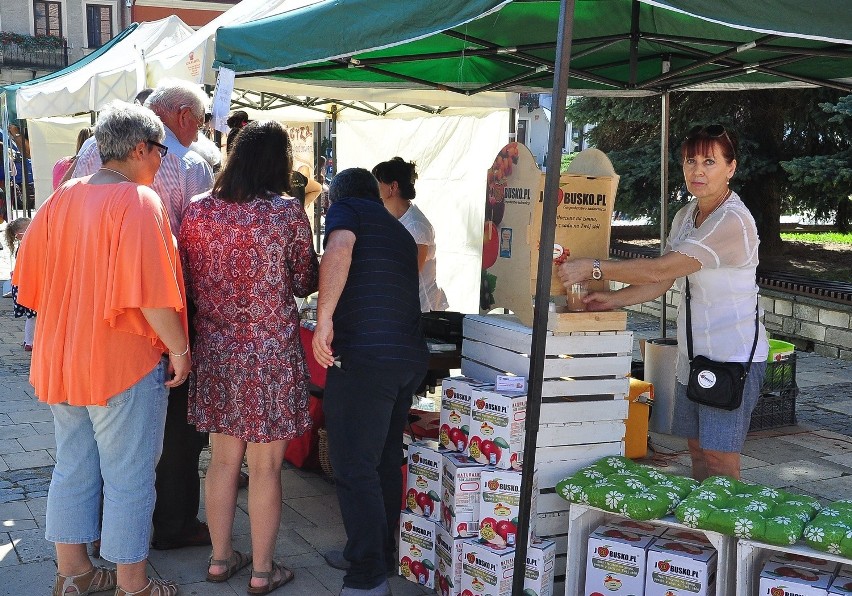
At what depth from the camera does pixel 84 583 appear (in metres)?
3.38

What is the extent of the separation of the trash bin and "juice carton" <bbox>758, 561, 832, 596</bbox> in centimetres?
250

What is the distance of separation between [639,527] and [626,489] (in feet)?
1.01

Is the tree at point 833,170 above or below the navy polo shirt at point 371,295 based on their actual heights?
above

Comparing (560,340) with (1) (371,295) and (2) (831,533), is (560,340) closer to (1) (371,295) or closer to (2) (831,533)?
(1) (371,295)

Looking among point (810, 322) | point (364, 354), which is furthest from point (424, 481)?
point (810, 322)

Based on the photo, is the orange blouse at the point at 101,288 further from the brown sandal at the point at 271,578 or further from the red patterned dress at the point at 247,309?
the brown sandal at the point at 271,578

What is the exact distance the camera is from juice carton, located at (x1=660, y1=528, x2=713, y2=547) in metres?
3.18

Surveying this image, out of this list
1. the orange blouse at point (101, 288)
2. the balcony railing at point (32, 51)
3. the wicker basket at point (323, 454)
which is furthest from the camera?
the balcony railing at point (32, 51)

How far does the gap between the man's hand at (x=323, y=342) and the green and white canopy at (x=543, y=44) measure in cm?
99

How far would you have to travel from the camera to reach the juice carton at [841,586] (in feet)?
Result: 8.77

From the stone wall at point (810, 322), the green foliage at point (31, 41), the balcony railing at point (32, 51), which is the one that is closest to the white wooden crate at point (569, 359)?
the stone wall at point (810, 322)

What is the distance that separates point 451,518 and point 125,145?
1.81m

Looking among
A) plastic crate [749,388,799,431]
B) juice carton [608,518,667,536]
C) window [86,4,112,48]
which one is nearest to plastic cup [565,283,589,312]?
juice carton [608,518,667,536]

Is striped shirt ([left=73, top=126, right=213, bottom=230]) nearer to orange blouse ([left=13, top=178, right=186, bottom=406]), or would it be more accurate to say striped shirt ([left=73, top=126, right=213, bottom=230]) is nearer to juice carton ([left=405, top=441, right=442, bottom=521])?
orange blouse ([left=13, top=178, right=186, bottom=406])
